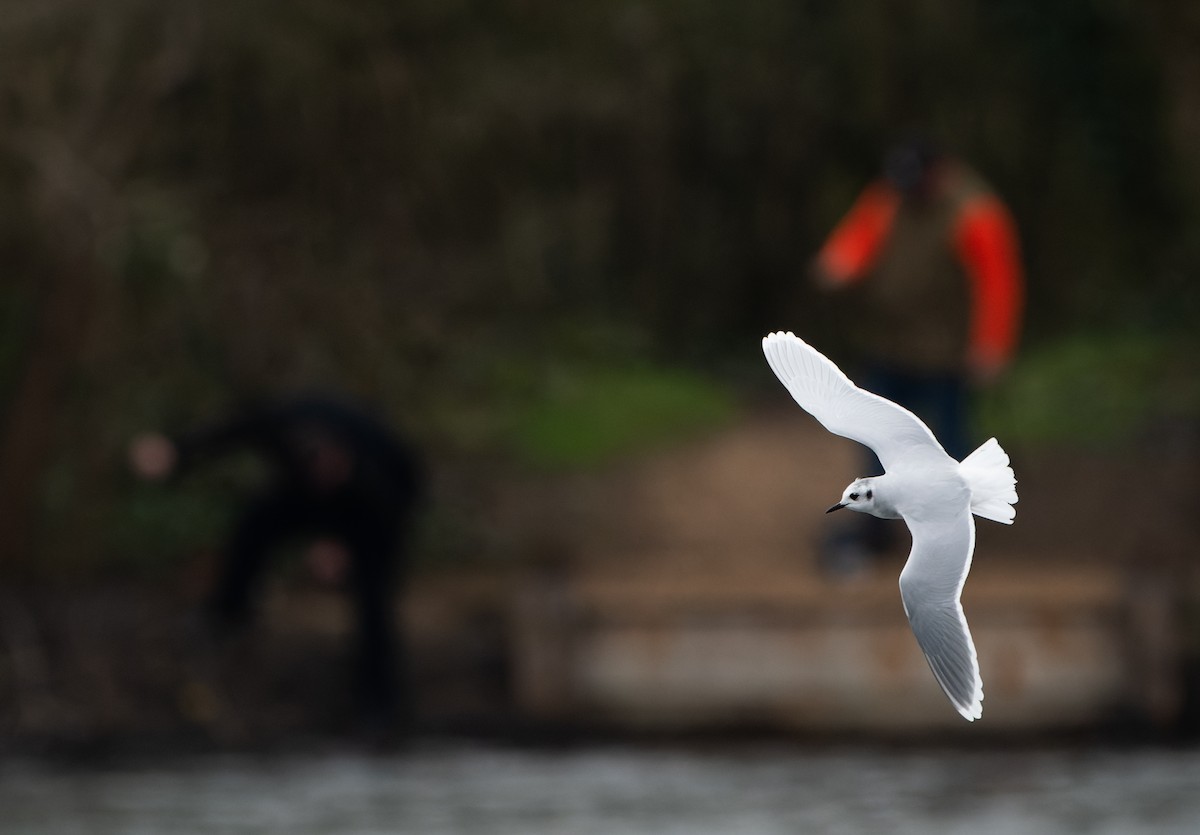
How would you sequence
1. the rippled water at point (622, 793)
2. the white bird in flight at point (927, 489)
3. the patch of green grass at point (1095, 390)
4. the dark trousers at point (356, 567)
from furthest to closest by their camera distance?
the patch of green grass at point (1095, 390) → the dark trousers at point (356, 567) → the rippled water at point (622, 793) → the white bird in flight at point (927, 489)

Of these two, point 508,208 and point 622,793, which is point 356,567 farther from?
point 508,208

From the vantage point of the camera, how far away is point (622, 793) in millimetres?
11133

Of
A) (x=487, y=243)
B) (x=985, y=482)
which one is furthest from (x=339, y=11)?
(x=985, y=482)

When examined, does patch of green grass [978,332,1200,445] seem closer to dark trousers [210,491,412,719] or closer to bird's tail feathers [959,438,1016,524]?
dark trousers [210,491,412,719]

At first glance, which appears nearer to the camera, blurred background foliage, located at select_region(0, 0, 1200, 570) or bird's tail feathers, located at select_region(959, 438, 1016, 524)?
bird's tail feathers, located at select_region(959, 438, 1016, 524)

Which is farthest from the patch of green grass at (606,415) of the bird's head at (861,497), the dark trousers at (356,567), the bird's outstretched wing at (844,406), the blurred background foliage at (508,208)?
the bird's head at (861,497)

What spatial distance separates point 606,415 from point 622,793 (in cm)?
368

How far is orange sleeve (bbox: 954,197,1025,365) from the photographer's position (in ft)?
36.2

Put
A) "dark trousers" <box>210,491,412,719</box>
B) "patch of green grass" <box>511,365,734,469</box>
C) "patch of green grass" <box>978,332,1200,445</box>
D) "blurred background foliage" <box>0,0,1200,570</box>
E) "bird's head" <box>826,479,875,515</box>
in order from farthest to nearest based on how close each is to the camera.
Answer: "patch of green grass" <box>978,332,1200,445</box> → "patch of green grass" <box>511,365,734,469</box> → "blurred background foliage" <box>0,0,1200,570</box> → "dark trousers" <box>210,491,412,719</box> → "bird's head" <box>826,479,875,515</box>

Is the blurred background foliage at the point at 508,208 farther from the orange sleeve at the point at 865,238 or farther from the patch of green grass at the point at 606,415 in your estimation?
the orange sleeve at the point at 865,238

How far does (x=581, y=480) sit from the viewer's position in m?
14.0

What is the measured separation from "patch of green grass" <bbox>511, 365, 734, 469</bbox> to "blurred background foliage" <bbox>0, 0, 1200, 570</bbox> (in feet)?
0.07

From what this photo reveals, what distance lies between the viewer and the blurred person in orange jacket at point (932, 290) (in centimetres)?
1104

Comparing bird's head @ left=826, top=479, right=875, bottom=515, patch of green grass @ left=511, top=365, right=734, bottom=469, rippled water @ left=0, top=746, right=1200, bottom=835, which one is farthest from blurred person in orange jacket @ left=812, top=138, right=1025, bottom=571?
bird's head @ left=826, top=479, right=875, bottom=515
